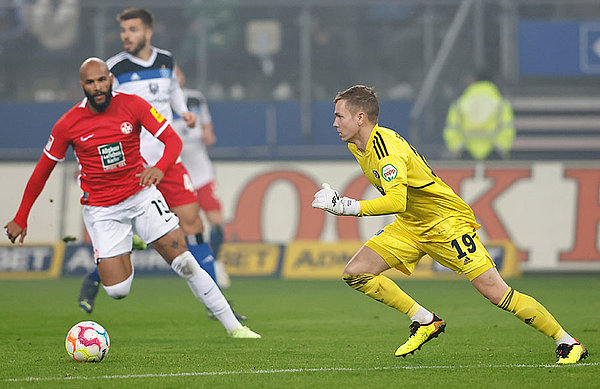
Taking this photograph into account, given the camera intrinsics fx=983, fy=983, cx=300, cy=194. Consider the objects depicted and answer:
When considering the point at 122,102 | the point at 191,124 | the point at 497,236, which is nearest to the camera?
the point at 122,102

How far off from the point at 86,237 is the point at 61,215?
51 cm

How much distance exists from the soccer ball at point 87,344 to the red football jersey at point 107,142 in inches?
59.7

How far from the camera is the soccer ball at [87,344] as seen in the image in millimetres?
6645

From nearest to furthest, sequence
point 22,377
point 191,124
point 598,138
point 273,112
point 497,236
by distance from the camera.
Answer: point 22,377 < point 191,124 < point 497,236 < point 598,138 < point 273,112

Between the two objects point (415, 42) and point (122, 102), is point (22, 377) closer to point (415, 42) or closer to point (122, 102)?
point (122, 102)

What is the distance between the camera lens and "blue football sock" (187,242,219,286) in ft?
30.8

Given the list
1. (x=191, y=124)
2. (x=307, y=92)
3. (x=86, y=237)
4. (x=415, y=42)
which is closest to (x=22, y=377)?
(x=191, y=124)

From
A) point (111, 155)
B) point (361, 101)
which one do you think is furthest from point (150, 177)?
point (361, 101)

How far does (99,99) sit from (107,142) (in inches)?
14.0

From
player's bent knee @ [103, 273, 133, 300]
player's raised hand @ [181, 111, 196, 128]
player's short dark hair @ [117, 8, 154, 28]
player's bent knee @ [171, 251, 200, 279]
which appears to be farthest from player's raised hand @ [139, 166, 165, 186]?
player's short dark hair @ [117, 8, 154, 28]

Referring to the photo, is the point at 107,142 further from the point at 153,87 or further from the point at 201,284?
the point at 153,87

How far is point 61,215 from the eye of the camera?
14758 millimetres

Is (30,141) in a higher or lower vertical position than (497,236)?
higher

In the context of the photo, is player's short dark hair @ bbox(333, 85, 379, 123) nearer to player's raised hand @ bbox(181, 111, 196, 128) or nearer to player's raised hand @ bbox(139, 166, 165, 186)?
player's raised hand @ bbox(139, 166, 165, 186)
